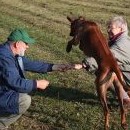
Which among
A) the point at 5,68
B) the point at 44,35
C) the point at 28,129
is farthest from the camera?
the point at 44,35

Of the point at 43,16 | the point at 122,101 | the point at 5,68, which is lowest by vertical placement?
the point at 43,16

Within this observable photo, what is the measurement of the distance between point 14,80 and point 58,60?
586 cm

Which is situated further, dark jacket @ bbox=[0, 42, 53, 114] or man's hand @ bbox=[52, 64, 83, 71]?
man's hand @ bbox=[52, 64, 83, 71]

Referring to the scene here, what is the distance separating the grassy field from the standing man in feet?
3.37

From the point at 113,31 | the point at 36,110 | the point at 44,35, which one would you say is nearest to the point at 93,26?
the point at 113,31

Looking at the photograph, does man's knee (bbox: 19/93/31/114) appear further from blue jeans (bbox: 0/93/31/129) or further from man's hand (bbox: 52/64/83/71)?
man's hand (bbox: 52/64/83/71)

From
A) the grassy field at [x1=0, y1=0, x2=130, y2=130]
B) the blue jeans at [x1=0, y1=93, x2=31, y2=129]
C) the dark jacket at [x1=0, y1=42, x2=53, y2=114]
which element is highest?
the dark jacket at [x1=0, y1=42, x2=53, y2=114]

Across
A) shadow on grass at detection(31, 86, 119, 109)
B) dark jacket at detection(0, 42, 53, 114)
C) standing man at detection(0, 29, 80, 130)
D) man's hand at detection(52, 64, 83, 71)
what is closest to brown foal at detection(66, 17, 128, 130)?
man's hand at detection(52, 64, 83, 71)

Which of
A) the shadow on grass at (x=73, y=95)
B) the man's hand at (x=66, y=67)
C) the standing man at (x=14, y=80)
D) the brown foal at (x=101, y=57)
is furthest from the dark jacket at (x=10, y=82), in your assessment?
the shadow on grass at (x=73, y=95)

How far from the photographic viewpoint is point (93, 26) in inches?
273

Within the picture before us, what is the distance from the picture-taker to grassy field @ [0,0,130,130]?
7.77m

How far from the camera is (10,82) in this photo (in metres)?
6.16

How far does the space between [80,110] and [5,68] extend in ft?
8.23

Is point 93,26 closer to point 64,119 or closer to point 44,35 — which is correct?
point 64,119
